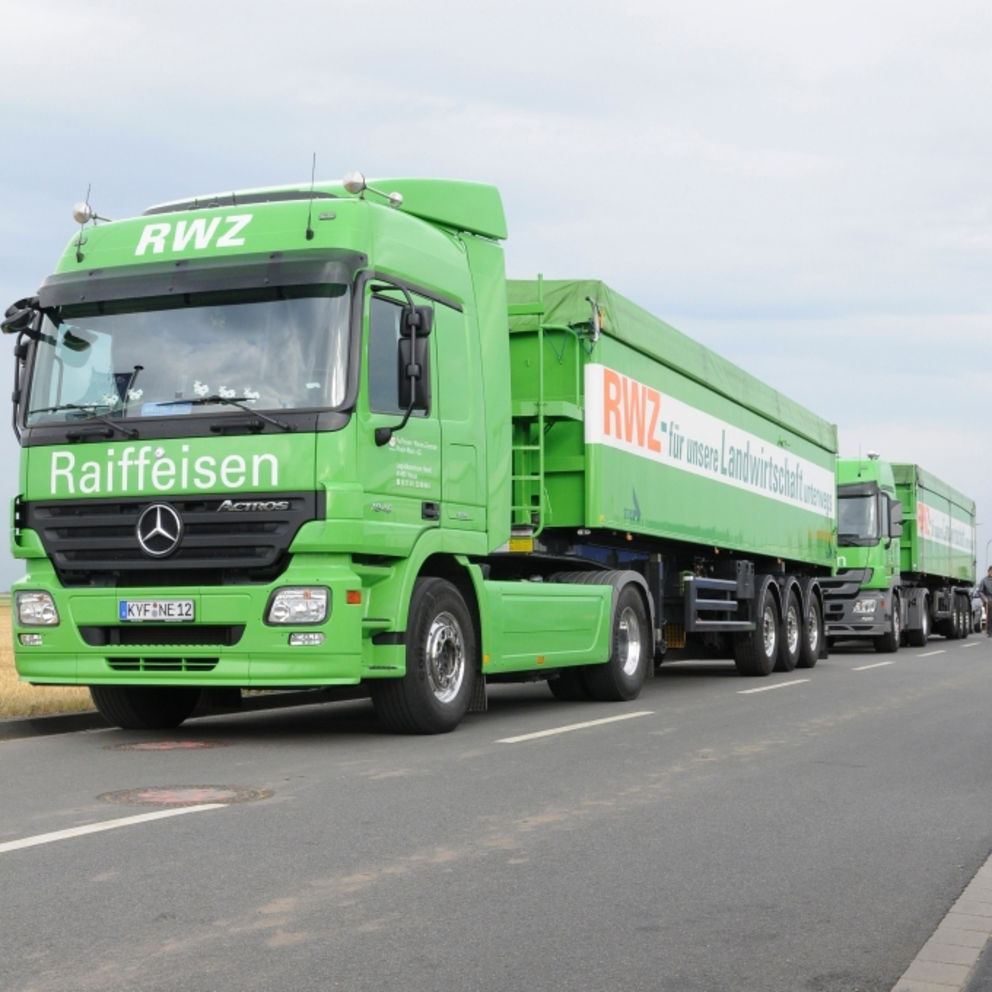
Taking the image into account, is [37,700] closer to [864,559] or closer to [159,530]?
[159,530]

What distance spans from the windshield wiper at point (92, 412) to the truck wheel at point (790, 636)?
39.8 feet

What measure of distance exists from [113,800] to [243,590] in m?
2.30

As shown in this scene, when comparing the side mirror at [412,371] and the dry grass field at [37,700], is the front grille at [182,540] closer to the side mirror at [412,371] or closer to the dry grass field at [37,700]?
the side mirror at [412,371]

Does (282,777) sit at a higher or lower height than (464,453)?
lower

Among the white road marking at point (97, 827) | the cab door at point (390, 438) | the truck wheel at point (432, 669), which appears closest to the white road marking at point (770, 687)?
the truck wheel at point (432, 669)

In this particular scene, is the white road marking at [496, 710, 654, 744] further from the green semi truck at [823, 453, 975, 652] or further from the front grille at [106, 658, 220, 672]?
the green semi truck at [823, 453, 975, 652]

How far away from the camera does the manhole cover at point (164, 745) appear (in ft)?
32.8

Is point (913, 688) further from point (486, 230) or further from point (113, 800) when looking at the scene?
point (113, 800)

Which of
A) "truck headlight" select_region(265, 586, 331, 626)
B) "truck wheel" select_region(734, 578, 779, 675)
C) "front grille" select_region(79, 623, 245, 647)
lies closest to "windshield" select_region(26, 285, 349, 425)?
"truck headlight" select_region(265, 586, 331, 626)

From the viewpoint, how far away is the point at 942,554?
37.5m

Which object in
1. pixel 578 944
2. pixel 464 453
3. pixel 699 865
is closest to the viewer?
pixel 578 944

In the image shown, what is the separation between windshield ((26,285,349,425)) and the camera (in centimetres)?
972

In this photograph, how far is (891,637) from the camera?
28.8 meters

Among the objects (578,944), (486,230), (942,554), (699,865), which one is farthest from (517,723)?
(942,554)
